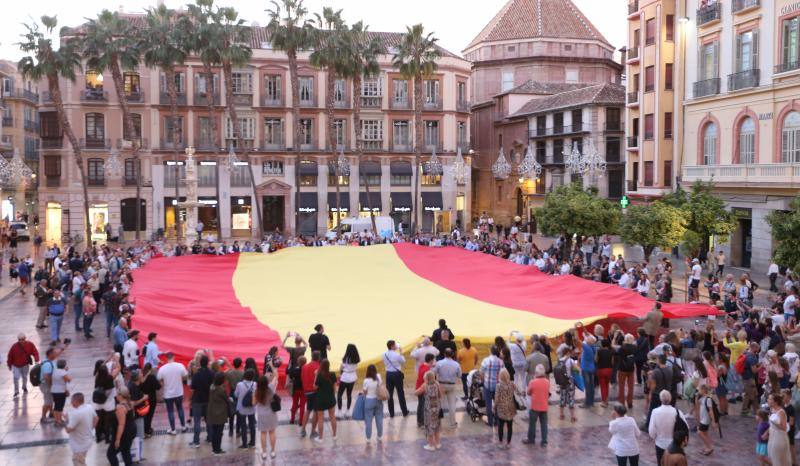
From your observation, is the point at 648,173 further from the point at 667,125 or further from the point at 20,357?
the point at 20,357

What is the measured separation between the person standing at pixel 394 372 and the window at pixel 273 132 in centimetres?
4818

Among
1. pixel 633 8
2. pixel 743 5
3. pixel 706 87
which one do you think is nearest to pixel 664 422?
pixel 743 5

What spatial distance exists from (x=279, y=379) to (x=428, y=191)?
48948mm

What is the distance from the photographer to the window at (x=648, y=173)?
1843 inches

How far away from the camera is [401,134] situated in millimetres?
64688

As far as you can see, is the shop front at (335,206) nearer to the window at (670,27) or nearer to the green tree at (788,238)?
the window at (670,27)

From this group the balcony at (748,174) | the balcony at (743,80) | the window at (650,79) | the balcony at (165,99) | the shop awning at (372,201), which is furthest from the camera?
A: the shop awning at (372,201)

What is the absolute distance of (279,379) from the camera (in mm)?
16484

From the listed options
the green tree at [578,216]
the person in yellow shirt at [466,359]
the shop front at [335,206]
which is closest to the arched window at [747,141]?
the green tree at [578,216]

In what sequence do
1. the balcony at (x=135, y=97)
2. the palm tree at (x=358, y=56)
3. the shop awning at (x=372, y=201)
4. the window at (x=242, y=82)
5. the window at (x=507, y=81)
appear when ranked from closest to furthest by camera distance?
the palm tree at (x=358, y=56) → the balcony at (x=135, y=97) → the window at (x=242, y=82) → the shop awning at (x=372, y=201) → the window at (x=507, y=81)

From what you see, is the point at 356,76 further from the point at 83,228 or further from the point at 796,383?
the point at 796,383

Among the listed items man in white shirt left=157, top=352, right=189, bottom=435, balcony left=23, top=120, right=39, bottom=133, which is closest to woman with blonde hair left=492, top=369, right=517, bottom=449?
man in white shirt left=157, top=352, right=189, bottom=435

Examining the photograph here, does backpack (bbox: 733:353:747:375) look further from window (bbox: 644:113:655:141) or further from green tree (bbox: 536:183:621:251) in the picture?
window (bbox: 644:113:655:141)

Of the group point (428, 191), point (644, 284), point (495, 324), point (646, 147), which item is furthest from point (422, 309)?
point (428, 191)
